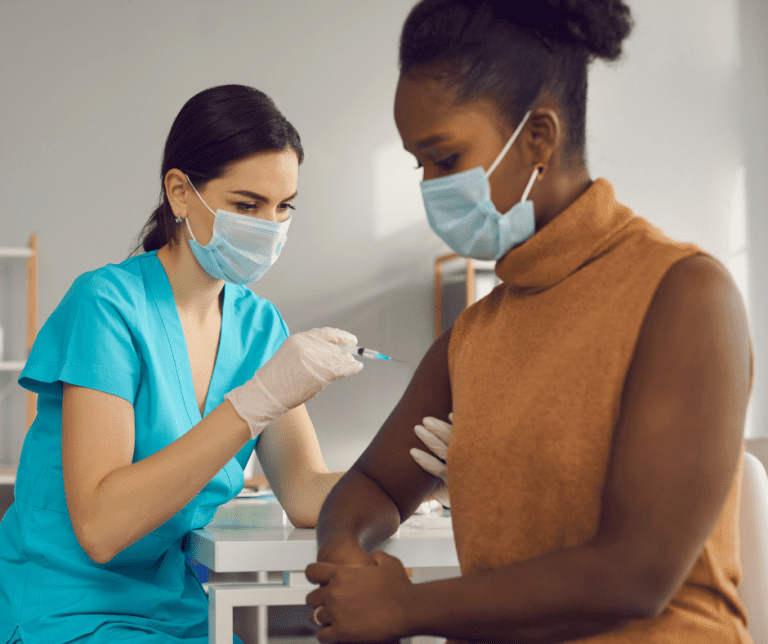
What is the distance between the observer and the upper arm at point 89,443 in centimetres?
104

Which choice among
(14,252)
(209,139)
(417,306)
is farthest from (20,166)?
(209,139)

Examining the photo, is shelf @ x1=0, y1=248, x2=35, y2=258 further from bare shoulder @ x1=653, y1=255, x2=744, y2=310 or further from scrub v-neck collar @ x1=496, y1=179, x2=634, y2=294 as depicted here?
bare shoulder @ x1=653, y1=255, x2=744, y2=310

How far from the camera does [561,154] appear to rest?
724 mm

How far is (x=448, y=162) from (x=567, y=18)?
6.6 inches

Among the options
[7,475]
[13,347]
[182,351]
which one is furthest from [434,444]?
[13,347]

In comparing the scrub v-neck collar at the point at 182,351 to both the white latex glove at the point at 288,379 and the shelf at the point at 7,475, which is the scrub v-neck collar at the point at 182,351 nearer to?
the white latex glove at the point at 288,379

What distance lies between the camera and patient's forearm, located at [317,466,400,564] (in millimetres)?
780

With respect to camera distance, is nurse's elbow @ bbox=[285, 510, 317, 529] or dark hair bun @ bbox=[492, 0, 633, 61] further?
nurse's elbow @ bbox=[285, 510, 317, 529]

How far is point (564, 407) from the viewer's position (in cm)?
65

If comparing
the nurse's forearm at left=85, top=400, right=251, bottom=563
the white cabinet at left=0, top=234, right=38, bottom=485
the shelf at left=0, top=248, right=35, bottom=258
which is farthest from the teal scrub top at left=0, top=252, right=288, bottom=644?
the white cabinet at left=0, top=234, right=38, bottom=485

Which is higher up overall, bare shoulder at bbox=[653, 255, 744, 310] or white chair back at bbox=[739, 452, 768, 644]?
bare shoulder at bbox=[653, 255, 744, 310]

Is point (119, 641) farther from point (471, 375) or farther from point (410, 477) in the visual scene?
point (471, 375)

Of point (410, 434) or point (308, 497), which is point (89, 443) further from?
point (410, 434)

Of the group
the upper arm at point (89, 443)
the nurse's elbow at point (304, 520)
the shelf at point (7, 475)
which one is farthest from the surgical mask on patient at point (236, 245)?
the shelf at point (7, 475)
